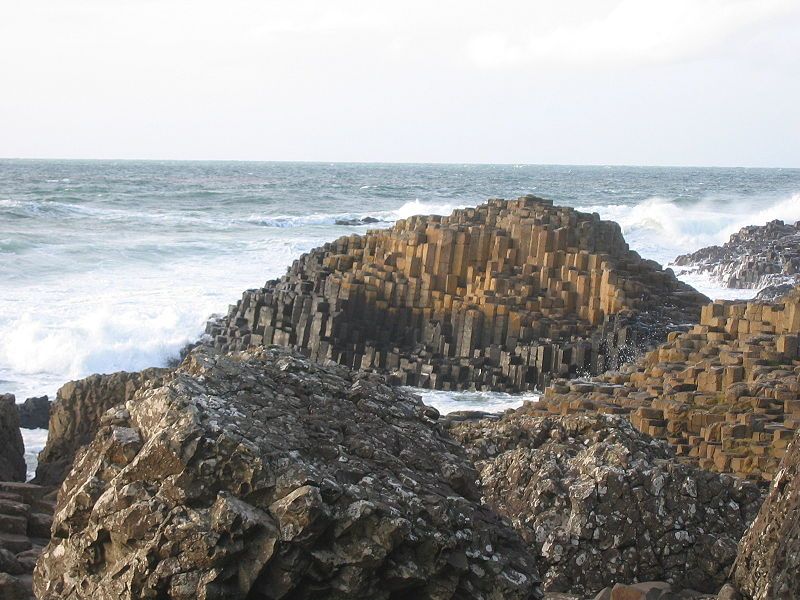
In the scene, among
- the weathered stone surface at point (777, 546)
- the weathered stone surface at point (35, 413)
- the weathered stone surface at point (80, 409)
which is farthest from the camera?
the weathered stone surface at point (35, 413)

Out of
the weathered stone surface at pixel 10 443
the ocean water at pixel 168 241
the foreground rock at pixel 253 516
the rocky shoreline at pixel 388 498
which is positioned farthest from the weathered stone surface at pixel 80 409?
the foreground rock at pixel 253 516

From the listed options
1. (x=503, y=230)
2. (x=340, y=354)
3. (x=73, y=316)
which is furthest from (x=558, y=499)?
(x=73, y=316)

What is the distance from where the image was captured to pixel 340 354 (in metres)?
19.0

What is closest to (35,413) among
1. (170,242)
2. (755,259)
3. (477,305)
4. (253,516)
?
(477,305)

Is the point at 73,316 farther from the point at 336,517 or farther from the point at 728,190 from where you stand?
the point at 728,190

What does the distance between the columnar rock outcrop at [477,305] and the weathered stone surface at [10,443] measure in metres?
6.89

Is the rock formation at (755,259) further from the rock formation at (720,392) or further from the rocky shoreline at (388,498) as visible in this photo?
the rocky shoreline at (388,498)

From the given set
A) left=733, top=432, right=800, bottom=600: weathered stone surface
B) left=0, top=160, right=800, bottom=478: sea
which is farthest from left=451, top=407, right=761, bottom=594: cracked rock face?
left=0, top=160, right=800, bottom=478: sea

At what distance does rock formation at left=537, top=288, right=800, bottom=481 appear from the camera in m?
9.73

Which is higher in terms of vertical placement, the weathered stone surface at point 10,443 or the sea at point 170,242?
the weathered stone surface at point 10,443

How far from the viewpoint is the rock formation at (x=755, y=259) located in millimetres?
30406

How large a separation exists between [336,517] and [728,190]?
79138 mm

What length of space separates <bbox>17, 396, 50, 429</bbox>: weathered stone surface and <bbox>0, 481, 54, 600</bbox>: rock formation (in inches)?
222

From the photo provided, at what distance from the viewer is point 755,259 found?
3175cm
